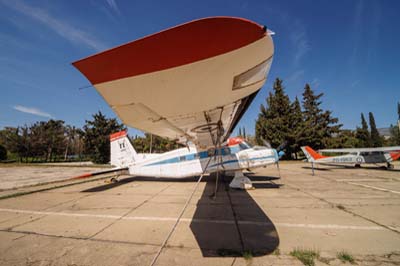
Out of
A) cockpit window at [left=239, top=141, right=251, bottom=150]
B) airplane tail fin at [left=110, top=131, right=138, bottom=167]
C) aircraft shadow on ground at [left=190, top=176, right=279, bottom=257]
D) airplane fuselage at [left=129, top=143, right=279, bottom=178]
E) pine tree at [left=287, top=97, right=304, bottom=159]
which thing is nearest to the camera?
aircraft shadow on ground at [left=190, top=176, right=279, bottom=257]

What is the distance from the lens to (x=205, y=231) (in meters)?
3.35

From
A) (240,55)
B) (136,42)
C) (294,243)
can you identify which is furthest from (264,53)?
(294,243)

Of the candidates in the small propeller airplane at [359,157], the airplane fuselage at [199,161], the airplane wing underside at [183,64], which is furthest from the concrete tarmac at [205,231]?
the small propeller airplane at [359,157]

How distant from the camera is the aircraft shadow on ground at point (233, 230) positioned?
2.68 metres

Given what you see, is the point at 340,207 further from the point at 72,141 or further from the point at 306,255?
the point at 72,141

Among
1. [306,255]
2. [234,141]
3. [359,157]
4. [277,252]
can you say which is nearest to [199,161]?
[234,141]

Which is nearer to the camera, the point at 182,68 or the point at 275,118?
the point at 182,68

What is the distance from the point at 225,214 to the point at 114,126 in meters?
28.8

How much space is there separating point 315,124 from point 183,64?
3497 cm

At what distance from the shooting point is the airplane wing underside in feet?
3.63

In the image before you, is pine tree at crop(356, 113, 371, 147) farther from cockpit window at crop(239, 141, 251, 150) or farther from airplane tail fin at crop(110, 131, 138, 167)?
airplane tail fin at crop(110, 131, 138, 167)

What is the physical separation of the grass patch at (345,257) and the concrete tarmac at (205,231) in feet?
0.24

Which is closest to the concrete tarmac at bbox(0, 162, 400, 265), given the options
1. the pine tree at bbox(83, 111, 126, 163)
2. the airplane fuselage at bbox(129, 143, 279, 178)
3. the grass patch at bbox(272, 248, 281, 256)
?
the grass patch at bbox(272, 248, 281, 256)

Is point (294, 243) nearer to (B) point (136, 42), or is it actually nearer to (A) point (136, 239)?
(A) point (136, 239)
